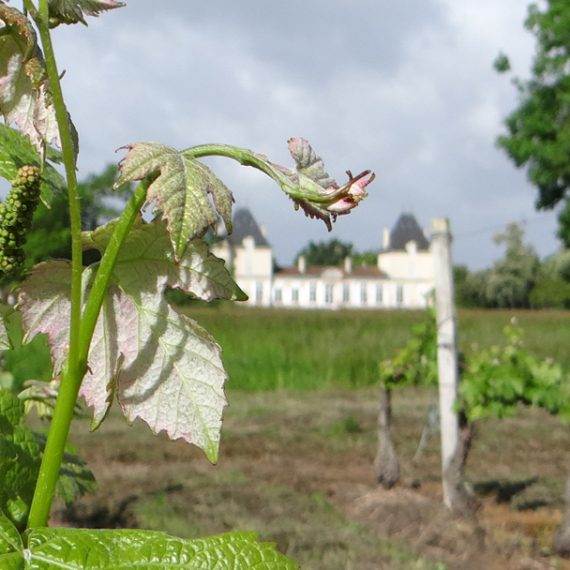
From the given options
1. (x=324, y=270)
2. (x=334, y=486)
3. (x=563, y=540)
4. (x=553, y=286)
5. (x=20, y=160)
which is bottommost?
(x=563, y=540)

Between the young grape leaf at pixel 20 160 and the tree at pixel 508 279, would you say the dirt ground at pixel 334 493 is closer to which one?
the young grape leaf at pixel 20 160

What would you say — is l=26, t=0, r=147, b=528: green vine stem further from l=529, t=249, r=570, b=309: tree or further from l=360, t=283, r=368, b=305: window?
l=360, t=283, r=368, b=305: window

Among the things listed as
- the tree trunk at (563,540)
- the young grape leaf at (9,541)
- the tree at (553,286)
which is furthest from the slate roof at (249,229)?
the young grape leaf at (9,541)

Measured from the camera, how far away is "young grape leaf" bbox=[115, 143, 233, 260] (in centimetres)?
43

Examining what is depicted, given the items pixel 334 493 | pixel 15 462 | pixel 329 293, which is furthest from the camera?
pixel 329 293

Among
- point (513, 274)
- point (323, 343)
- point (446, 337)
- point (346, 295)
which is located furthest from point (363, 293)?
point (446, 337)

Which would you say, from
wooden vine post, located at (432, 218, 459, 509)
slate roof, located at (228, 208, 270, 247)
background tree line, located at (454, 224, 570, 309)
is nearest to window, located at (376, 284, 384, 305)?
slate roof, located at (228, 208, 270, 247)

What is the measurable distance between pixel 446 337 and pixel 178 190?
490 cm

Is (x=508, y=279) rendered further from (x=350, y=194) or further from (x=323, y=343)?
(x=350, y=194)

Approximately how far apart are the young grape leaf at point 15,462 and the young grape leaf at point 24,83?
217 millimetres

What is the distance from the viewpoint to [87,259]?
26.4 inches

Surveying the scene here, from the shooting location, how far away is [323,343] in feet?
43.3

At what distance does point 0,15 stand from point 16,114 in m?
0.07

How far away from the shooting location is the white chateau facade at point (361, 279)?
51.9 m
